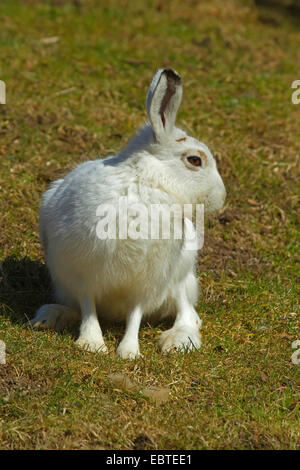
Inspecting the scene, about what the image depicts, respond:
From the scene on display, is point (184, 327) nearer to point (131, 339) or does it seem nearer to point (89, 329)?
point (131, 339)

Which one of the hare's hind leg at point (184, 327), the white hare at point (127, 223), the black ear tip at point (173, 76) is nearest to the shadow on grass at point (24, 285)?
the white hare at point (127, 223)

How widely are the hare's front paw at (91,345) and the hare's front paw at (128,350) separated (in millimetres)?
97

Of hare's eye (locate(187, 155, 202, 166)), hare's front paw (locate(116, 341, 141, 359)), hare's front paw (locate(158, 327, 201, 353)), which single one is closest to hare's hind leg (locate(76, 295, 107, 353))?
hare's front paw (locate(116, 341, 141, 359))

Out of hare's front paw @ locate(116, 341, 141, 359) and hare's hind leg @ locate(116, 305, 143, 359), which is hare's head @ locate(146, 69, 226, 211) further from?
hare's front paw @ locate(116, 341, 141, 359)

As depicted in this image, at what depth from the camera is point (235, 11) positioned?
1148 cm

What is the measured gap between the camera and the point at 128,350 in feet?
14.6

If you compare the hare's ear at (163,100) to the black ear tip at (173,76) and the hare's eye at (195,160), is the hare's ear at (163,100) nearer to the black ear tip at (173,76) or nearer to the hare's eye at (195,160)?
the black ear tip at (173,76)

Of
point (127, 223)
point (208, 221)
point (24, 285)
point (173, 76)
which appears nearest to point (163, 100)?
point (173, 76)

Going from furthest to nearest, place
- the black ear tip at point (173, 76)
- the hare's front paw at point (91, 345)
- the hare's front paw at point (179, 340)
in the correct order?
the hare's front paw at point (179, 340) < the hare's front paw at point (91, 345) < the black ear tip at point (173, 76)

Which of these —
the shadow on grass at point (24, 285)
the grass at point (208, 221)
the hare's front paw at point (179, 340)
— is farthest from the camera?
the shadow on grass at point (24, 285)

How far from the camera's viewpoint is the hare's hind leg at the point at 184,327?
4.64 meters

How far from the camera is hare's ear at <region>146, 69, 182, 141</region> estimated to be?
4262 mm

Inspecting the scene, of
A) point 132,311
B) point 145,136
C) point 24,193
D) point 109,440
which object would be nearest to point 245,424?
point 109,440

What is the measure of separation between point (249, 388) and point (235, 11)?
340 inches
